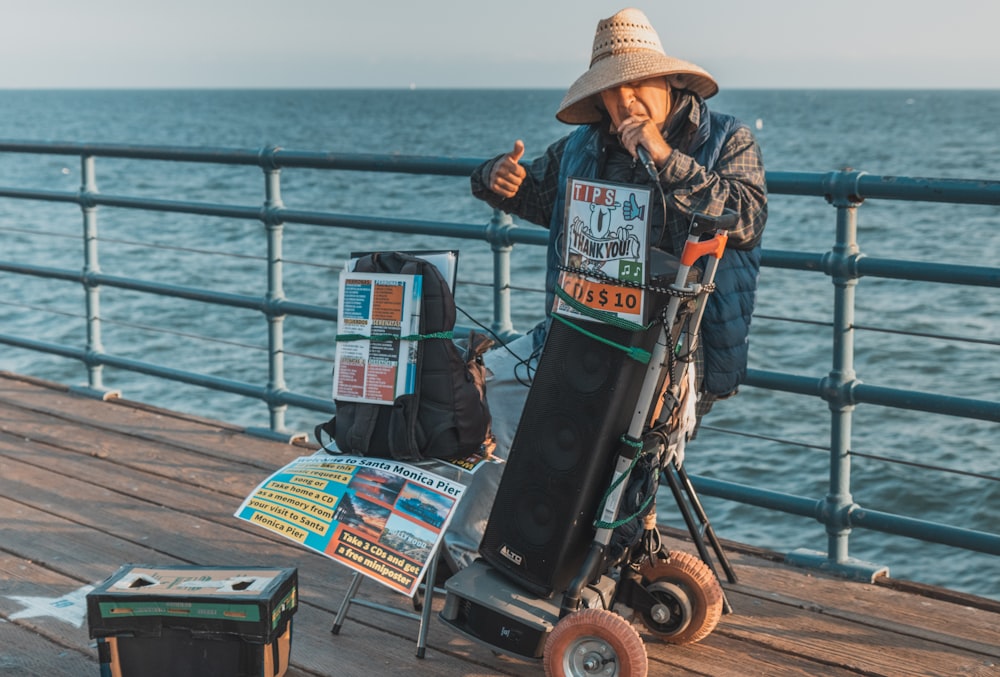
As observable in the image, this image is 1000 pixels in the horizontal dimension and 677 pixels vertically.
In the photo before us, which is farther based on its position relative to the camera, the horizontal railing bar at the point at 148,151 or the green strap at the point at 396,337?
the horizontal railing bar at the point at 148,151

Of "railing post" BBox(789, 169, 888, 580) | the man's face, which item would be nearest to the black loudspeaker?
the man's face

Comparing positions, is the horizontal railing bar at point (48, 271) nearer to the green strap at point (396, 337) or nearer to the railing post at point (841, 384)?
the green strap at point (396, 337)

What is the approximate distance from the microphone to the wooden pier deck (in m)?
1.17

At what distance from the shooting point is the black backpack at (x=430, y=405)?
2.92 metres

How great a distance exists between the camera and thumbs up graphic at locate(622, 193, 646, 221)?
103 inches

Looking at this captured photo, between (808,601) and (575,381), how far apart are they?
1084 millimetres

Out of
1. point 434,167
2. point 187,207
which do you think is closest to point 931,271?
point 434,167

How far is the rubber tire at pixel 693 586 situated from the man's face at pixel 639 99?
3.45 feet

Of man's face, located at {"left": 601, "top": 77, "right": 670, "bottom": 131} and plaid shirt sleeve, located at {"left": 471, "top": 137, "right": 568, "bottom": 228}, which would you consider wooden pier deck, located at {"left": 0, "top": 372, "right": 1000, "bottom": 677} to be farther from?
man's face, located at {"left": 601, "top": 77, "right": 670, "bottom": 131}

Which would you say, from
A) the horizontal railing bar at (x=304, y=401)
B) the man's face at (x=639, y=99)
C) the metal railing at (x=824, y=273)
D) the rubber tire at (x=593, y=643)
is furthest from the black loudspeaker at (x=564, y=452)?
the horizontal railing bar at (x=304, y=401)

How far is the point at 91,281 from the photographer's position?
541 centimetres

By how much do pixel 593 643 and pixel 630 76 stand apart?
1.27 metres

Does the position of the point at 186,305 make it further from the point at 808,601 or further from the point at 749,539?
the point at 808,601

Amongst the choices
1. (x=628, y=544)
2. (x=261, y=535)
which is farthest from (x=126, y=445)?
(x=628, y=544)
